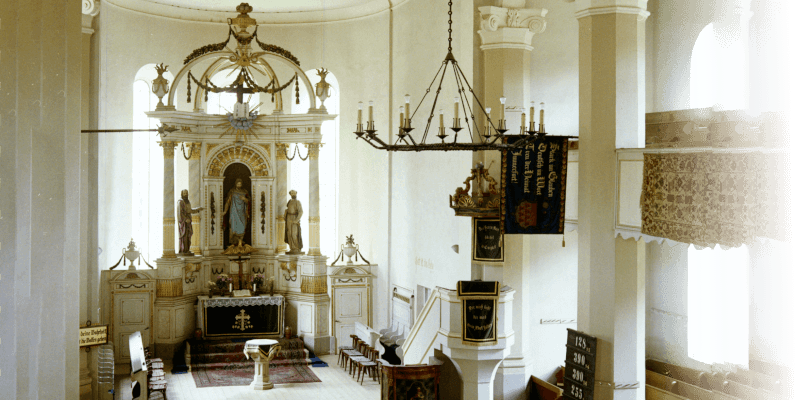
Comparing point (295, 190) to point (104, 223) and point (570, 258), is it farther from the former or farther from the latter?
point (570, 258)

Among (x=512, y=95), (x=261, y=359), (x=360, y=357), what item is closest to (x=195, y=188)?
(x=261, y=359)

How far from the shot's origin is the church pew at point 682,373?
9.73m

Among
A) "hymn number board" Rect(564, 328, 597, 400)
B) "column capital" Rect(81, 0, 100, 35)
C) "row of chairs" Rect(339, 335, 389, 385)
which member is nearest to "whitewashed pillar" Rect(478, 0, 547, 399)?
"hymn number board" Rect(564, 328, 597, 400)

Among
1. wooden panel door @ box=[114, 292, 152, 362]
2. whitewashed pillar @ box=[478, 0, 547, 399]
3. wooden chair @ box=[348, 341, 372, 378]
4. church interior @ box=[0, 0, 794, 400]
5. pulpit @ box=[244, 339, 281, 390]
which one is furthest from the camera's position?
wooden panel door @ box=[114, 292, 152, 362]

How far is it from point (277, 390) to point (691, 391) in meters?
6.80

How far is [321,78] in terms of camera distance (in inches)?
592

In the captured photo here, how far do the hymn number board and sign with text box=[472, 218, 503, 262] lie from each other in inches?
71.4

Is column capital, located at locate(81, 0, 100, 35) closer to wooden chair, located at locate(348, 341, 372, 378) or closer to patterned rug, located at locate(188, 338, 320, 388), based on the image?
patterned rug, located at locate(188, 338, 320, 388)

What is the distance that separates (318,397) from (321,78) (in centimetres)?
673

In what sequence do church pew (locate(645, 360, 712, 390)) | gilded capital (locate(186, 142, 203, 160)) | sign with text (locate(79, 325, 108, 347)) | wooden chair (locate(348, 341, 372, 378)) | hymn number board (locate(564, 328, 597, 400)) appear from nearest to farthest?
hymn number board (locate(564, 328, 597, 400))
church pew (locate(645, 360, 712, 390))
sign with text (locate(79, 325, 108, 347))
wooden chair (locate(348, 341, 372, 378))
gilded capital (locate(186, 142, 203, 160))

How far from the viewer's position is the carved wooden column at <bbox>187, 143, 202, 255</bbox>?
1523 cm

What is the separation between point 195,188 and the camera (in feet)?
50.0

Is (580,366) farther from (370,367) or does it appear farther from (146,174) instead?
(146,174)

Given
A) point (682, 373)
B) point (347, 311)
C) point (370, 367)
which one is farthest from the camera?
point (347, 311)
